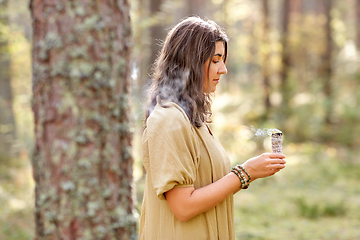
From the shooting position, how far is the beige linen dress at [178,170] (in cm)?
159

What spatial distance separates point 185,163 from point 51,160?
23.1 inches

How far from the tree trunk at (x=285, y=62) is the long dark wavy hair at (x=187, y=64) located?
35.1 ft

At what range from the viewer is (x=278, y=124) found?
1195 cm

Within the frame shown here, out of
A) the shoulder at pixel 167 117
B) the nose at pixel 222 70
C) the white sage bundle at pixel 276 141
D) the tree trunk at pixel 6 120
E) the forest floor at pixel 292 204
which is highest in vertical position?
the nose at pixel 222 70

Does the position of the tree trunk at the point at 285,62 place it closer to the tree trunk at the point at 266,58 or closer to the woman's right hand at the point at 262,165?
the tree trunk at the point at 266,58

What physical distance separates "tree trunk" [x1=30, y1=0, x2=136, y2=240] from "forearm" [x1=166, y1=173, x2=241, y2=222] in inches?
10.9

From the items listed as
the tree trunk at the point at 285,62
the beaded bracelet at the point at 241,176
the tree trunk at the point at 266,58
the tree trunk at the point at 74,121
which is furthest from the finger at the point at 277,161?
the tree trunk at the point at 266,58

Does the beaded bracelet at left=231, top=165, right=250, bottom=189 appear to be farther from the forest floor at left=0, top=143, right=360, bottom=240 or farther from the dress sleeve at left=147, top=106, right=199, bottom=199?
the forest floor at left=0, top=143, right=360, bottom=240

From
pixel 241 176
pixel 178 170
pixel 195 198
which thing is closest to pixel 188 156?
pixel 178 170

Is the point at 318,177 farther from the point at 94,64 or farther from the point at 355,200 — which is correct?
the point at 94,64

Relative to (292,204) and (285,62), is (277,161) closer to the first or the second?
(292,204)

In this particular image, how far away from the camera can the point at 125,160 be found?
1.57 metres

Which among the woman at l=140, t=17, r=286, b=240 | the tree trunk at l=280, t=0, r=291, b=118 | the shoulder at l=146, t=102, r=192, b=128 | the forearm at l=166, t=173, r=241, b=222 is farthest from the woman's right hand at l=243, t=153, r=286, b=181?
the tree trunk at l=280, t=0, r=291, b=118

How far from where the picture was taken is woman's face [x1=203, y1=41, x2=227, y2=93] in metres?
1.89
